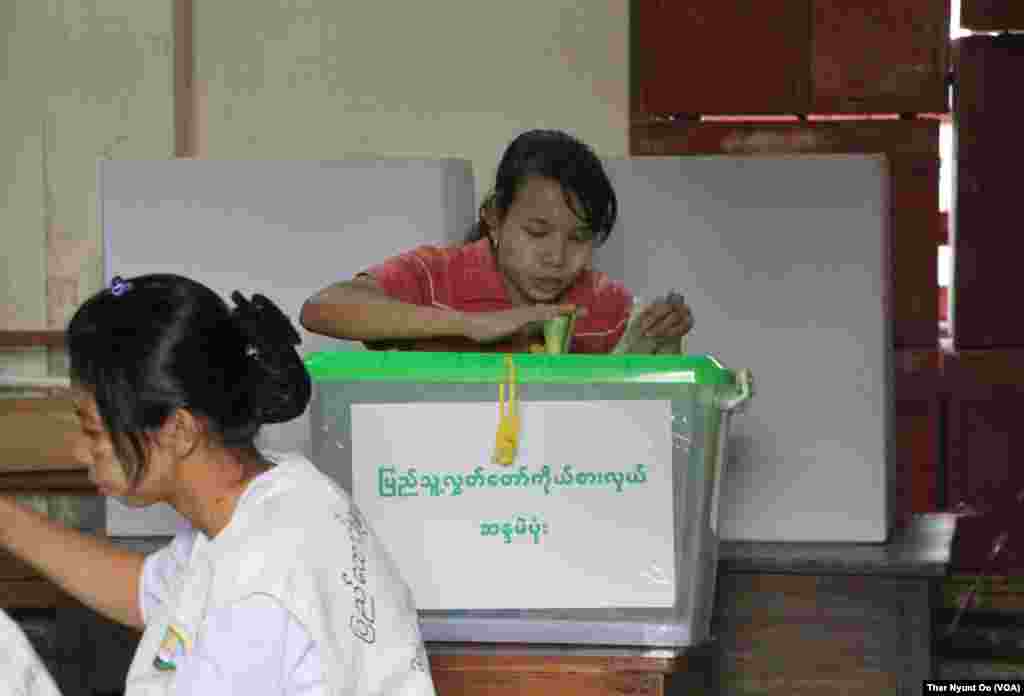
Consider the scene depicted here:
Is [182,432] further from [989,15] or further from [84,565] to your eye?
[989,15]

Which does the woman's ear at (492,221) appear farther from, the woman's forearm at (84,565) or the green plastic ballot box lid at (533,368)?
the woman's forearm at (84,565)

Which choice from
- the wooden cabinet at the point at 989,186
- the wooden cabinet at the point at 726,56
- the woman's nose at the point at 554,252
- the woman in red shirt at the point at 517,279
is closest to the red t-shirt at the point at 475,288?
the woman in red shirt at the point at 517,279

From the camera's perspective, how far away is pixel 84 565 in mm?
1998

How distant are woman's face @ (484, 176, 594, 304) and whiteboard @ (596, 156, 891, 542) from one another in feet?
1.21

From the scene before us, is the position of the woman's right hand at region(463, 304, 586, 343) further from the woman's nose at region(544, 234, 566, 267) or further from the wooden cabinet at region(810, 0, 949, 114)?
the wooden cabinet at region(810, 0, 949, 114)

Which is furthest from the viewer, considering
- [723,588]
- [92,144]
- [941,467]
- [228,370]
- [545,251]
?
[92,144]

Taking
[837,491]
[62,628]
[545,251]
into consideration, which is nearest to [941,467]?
[837,491]

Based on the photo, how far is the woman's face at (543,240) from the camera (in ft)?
7.99

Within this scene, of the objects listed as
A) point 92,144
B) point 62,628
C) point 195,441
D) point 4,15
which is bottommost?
point 62,628

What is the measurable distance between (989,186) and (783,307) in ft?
3.86

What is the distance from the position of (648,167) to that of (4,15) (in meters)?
2.02

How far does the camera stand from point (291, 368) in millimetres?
1766

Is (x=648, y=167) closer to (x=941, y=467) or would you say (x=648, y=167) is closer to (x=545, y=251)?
(x=545, y=251)

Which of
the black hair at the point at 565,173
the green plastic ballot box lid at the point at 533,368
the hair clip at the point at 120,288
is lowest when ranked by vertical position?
the green plastic ballot box lid at the point at 533,368
